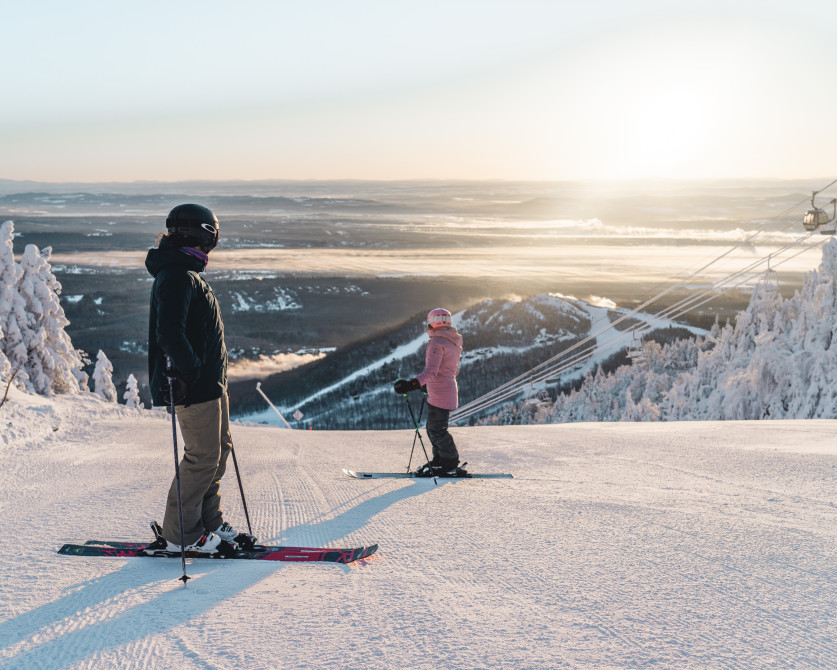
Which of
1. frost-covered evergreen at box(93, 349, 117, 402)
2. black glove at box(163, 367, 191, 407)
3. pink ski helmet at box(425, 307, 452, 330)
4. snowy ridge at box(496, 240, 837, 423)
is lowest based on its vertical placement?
frost-covered evergreen at box(93, 349, 117, 402)

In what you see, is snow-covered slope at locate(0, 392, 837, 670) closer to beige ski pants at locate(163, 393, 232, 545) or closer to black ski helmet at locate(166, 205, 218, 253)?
beige ski pants at locate(163, 393, 232, 545)

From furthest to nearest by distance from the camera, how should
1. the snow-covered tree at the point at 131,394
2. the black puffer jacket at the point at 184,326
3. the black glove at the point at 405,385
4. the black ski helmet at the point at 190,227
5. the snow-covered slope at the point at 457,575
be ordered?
the snow-covered tree at the point at 131,394 → the black glove at the point at 405,385 → the black ski helmet at the point at 190,227 → the black puffer jacket at the point at 184,326 → the snow-covered slope at the point at 457,575

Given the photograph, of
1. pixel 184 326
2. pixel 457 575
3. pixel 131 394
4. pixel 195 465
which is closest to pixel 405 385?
pixel 195 465

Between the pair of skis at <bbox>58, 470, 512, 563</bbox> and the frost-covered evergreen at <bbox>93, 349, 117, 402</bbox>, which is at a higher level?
the pair of skis at <bbox>58, 470, 512, 563</bbox>

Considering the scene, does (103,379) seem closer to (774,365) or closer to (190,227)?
(774,365)

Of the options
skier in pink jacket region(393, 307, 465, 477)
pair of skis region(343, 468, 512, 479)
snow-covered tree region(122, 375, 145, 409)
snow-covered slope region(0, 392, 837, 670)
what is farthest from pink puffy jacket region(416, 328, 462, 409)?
snow-covered tree region(122, 375, 145, 409)

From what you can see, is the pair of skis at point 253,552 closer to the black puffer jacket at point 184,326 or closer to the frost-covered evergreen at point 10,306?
the black puffer jacket at point 184,326

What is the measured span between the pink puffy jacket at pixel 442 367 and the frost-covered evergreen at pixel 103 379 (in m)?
27.3

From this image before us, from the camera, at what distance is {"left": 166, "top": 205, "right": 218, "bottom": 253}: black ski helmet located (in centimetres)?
385

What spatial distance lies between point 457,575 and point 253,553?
132 cm

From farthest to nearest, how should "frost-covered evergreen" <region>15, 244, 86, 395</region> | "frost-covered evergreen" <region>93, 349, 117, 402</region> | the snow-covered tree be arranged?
the snow-covered tree < "frost-covered evergreen" <region>93, 349, 117, 402</region> < "frost-covered evergreen" <region>15, 244, 86, 395</region>

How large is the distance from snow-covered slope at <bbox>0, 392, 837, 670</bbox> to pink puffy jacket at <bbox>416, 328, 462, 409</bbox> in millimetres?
886

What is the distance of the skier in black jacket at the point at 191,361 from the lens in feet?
12.1

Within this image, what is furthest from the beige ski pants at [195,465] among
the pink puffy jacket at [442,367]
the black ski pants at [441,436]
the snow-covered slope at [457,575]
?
the black ski pants at [441,436]
